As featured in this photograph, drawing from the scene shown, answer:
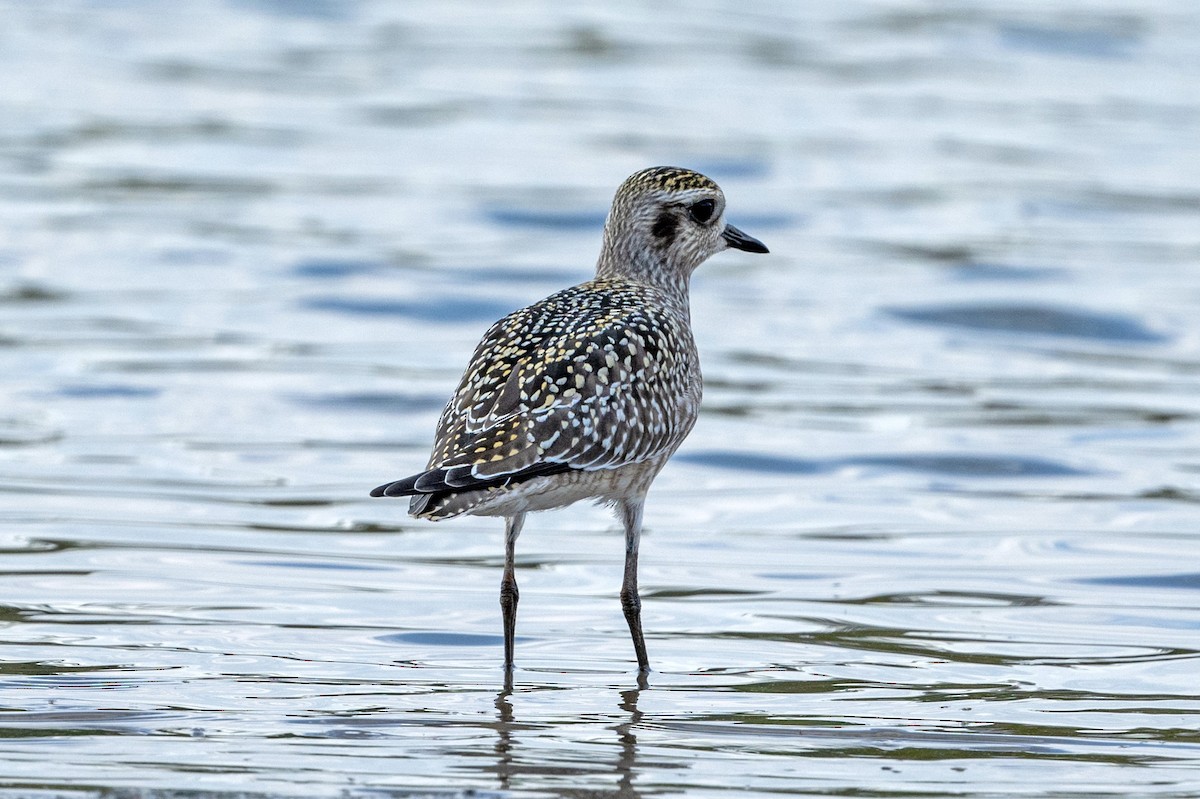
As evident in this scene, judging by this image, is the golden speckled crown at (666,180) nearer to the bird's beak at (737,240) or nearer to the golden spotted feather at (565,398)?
the bird's beak at (737,240)

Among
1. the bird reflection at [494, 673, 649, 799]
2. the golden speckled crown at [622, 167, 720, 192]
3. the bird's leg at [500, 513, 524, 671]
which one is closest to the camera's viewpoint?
the bird reflection at [494, 673, 649, 799]

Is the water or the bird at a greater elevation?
the bird

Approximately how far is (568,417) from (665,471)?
4924 mm

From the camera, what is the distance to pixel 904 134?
24.5 meters

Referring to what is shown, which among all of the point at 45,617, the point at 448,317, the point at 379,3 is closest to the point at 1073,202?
the point at 448,317

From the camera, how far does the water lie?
23.7 ft

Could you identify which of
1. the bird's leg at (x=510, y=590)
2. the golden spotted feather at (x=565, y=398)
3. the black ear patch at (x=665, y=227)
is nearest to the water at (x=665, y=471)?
the bird's leg at (x=510, y=590)

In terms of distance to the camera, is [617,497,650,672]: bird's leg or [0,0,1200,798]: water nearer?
[0,0,1200,798]: water

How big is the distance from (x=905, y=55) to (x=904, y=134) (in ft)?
16.2

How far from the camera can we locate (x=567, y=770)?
6.57 meters

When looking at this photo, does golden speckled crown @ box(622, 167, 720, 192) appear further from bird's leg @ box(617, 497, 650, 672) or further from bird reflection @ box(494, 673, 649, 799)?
bird reflection @ box(494, 673, 649, 799)

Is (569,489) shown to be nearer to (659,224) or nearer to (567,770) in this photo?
(567,770)

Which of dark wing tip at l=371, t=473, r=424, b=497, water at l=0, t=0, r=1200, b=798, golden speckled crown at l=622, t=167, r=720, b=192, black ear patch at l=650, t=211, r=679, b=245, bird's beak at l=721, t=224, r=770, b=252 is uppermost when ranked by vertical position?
golden speckled crown at l=622, t=167, r=720, b=192

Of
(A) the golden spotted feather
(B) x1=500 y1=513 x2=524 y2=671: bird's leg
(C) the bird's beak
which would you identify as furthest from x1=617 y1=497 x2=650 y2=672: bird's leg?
(C) the bird's beak
